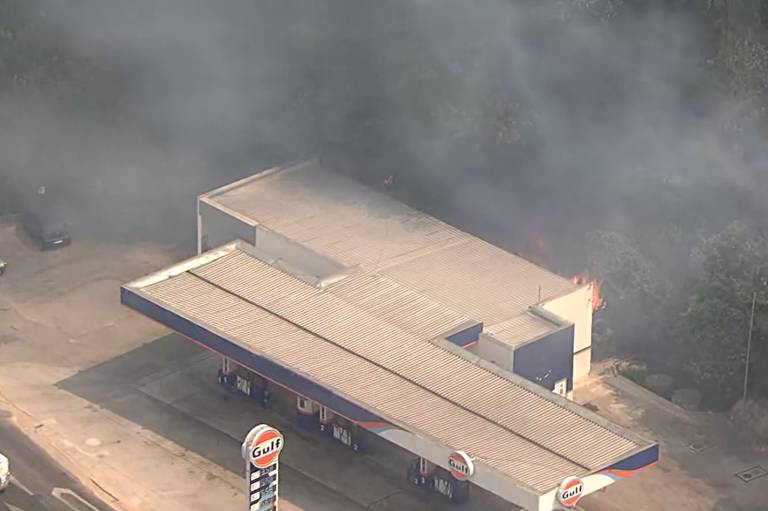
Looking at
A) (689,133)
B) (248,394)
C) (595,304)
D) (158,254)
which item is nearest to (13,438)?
(248,394)

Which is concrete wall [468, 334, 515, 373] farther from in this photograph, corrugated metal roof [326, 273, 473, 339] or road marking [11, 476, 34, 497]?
road marking [11, 476, 34, 497]

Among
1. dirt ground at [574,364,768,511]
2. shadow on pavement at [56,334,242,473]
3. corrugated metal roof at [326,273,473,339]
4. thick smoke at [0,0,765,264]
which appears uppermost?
thick smoke at [0,0,765,264]

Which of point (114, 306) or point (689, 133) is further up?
point (689, 133)

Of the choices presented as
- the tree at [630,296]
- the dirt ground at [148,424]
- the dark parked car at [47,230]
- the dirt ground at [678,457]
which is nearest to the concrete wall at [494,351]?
the dirt ground at [678,457]

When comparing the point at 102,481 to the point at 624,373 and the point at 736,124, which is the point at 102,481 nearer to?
the point at 624,373

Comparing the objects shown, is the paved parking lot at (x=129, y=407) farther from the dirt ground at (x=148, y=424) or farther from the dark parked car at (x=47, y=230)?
the dark parked car at (x=47, y=230)

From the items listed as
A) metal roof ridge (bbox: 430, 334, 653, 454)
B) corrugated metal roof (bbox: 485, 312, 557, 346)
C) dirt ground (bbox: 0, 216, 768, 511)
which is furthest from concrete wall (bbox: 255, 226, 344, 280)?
metal roof ridge (bbox: 430, 334, 653, 454)

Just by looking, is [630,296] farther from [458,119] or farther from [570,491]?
[570,491]
